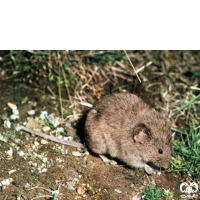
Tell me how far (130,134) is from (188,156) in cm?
112

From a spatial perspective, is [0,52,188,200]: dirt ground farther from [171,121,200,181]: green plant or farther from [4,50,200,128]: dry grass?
[4,50,200,128]: dry grass

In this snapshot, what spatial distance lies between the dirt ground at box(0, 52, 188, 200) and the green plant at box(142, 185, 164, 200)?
0.46ft

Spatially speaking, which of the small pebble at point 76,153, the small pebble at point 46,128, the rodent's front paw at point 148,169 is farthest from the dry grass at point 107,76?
the rodent's front paw at point 148,169

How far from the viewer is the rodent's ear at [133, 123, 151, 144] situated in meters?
4.60

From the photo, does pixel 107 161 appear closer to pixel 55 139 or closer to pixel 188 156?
pixel 55 139

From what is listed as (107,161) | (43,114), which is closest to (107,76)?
(43,114)

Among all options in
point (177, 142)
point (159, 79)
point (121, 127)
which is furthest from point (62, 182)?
point (159, 79)

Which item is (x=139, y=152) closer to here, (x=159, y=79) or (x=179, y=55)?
(x=159, y=79)

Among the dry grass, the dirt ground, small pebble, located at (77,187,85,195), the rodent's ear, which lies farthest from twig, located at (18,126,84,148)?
the rodent's ear

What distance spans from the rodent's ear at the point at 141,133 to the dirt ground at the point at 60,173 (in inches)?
23.6

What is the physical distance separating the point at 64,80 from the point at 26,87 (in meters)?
0.76

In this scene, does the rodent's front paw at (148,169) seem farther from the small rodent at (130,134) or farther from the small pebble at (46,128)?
the small pebble at (46,128)

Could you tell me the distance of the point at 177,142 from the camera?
535 cm

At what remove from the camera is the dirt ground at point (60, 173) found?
14.3ft
